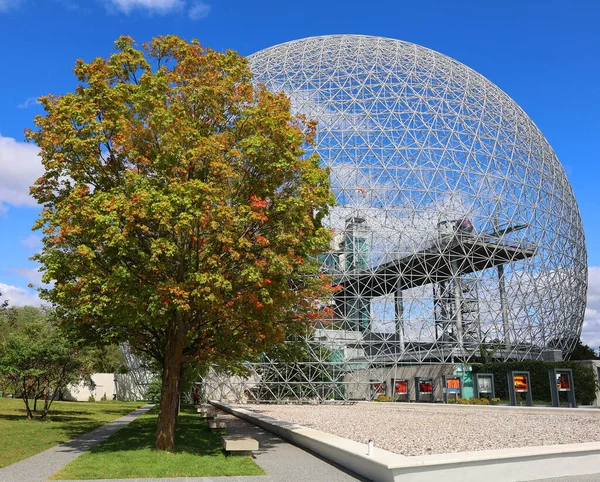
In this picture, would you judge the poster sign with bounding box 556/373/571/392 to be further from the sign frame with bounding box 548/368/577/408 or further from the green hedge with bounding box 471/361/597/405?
the green hedge with bounding box 471/361/597/405

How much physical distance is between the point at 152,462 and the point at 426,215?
27.5 m

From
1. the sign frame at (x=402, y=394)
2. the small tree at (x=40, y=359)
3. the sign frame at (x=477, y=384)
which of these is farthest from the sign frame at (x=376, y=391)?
the small tree at (x=40, y=359)

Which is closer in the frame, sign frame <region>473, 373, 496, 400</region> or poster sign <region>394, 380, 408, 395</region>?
sign frame <region>473, 373, 496, 400</region>

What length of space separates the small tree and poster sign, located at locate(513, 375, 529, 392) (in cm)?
1990

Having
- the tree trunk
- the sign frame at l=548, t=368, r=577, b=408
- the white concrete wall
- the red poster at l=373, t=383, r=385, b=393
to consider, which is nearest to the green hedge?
the sign frame at l=548, t=368, r=577, b=408

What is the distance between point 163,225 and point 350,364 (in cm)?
2669

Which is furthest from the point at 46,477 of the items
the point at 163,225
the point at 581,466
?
the point at 581,466

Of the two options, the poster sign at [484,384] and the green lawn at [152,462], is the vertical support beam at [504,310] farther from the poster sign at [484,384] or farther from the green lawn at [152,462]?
the green lawn at [152,462]

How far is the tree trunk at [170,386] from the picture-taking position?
11.4 meters

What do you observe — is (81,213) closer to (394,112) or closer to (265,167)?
(265,167)

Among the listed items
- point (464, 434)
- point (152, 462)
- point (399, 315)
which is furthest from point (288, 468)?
point (399, 315)

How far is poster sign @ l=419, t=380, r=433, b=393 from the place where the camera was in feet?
102

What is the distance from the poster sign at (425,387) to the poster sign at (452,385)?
239 cm

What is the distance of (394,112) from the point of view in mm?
36094
